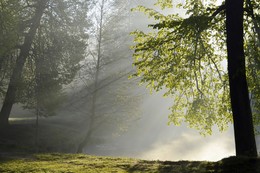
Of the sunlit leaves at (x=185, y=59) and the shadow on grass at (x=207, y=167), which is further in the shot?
the sunlit leaves at (x=185, y=59)

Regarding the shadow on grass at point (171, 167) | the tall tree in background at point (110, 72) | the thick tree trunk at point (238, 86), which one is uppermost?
the tall tree in background at point (110, 72)

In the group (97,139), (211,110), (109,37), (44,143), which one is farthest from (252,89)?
(97,139)

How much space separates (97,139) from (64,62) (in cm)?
1141

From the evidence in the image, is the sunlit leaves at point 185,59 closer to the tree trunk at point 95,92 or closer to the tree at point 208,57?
the tree at point 208,57

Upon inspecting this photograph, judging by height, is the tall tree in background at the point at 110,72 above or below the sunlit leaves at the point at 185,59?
above

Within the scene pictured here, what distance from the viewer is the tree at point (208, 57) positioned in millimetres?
8938

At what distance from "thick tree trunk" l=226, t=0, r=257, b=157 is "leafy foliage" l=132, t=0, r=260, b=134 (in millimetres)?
662

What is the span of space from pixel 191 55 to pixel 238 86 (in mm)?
2021

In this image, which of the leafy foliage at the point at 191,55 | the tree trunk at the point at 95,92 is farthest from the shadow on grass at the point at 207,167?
the tree trunk at the point at 95,92

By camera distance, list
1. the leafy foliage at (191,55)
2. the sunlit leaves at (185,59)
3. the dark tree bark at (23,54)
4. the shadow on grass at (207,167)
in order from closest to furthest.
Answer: the shadow on grass at (207,167) < the sunlit leaves at (185,59) < the leafy foliage at (191,55) < the dark tree bark at (23,54)

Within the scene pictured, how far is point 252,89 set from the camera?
36.5ft

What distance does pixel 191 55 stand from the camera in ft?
34.4

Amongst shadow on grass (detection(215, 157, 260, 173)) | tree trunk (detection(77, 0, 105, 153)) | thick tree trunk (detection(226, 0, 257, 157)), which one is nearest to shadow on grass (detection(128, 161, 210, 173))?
shadow on grass (detection(215, 157, 260, 173))

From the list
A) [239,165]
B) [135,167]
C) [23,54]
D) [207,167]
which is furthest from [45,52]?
[239,165]
